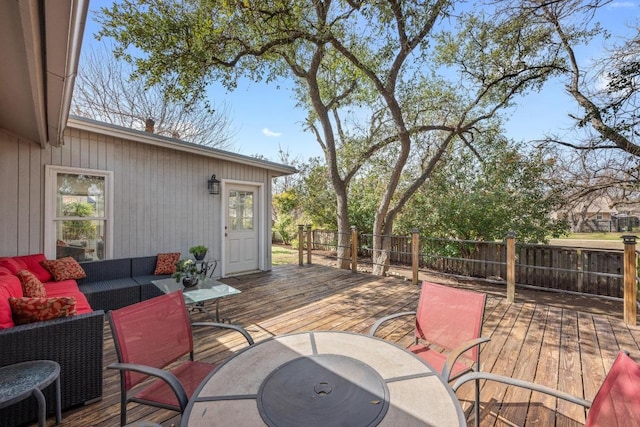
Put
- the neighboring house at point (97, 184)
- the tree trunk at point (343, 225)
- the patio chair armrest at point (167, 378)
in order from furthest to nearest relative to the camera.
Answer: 1. the tree trunk at point (343, 225)
2. the neighboring house at point (97, 184)
3. the patio chair armrest at point (167, 378)

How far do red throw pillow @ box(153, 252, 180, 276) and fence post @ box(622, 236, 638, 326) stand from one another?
20.6 ft

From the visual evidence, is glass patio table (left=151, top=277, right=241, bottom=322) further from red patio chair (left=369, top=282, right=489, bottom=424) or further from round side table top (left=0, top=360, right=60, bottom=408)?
red patio chair (left=369, top=282, right=489, bottom=424)

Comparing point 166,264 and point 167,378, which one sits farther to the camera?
point 166,264

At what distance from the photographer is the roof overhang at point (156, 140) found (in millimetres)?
4133

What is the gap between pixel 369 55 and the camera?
645 cm

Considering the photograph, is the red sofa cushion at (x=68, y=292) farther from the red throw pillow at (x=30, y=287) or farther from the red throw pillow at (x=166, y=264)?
the red throw pillow at (x=166, y=264)

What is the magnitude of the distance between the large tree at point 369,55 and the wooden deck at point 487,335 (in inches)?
89.6

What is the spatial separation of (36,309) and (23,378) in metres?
0.54

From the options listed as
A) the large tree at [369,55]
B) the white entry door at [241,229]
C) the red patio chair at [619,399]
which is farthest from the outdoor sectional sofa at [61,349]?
the large tree at [369,55]

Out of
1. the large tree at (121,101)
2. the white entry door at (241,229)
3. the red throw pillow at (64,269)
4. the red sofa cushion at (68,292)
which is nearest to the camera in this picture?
the red sofa cushion at (68,292)

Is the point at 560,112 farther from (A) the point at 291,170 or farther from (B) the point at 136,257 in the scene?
(B) the point at 136,257

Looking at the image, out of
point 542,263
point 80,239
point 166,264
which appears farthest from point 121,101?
point 542,263

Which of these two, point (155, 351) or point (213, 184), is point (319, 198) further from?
point (155, 351)

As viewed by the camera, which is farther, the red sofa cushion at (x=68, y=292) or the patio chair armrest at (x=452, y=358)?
the red sofa cushion at (x=68, y=292)
